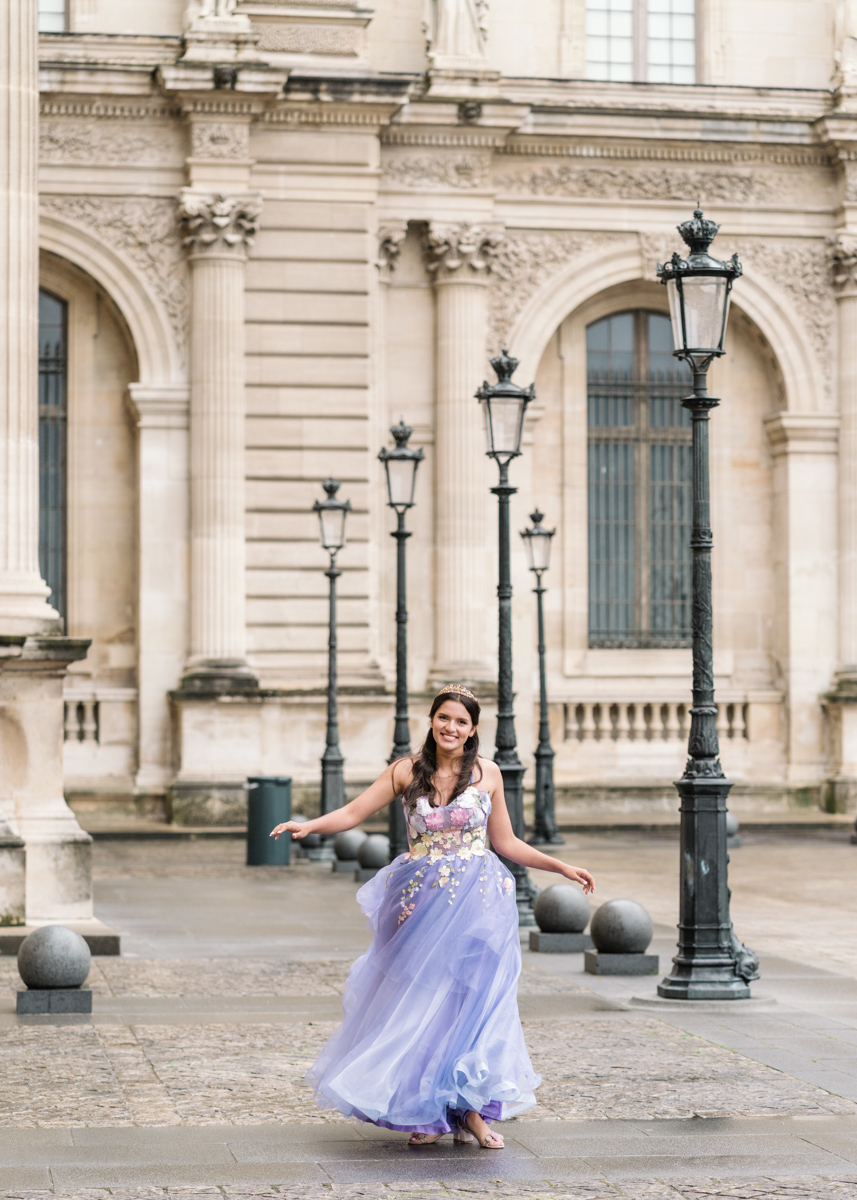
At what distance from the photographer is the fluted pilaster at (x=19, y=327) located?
15.1 m

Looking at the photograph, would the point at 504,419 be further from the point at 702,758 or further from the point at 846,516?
the point at 846,516

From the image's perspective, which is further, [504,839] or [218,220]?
[218,220]

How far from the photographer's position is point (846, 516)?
31.4 meters

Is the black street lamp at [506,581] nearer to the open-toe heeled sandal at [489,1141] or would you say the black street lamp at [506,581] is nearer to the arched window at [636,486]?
the open-toe heeled sandal at [489,1141]

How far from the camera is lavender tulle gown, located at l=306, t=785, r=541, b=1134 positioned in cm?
809

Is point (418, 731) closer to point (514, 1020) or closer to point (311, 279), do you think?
point (311, 279)

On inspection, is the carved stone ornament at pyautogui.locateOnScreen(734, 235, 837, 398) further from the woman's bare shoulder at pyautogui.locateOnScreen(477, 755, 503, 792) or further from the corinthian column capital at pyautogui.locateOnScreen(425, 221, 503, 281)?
the woman's bare shoulder at pyautogui.locateOnScreen(477, 755, 503, 792)

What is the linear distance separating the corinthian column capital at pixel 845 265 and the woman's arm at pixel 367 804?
24.1 m

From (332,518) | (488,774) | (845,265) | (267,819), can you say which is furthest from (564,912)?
(845,265)

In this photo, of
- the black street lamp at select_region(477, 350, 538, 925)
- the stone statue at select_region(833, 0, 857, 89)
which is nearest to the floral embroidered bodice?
the black street lamp at select_region(477, 350, 538, 925)

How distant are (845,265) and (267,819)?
13.6 m

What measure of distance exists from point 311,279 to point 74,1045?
19.5 meters

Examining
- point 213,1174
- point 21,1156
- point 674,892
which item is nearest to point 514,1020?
point 213,1174

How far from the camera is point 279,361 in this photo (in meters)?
28.9
